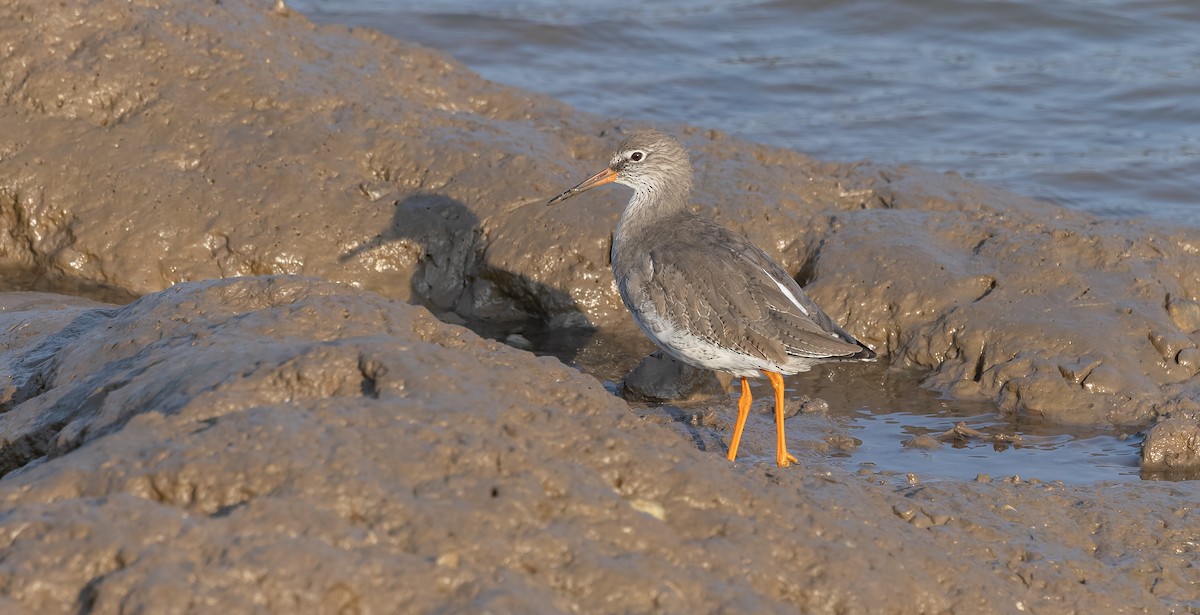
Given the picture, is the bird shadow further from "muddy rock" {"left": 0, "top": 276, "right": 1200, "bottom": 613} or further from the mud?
"muddy rock" {"left": 0, "top": 276, "right": 1200, "bottom": 613}

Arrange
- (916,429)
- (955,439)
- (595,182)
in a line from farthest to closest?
1. (595,182)
2. (916,429)
3. (955,439)

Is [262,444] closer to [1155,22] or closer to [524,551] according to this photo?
[524,551]

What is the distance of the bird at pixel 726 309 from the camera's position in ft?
19.7

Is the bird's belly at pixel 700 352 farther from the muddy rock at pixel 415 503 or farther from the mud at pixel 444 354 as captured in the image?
the muddy rock at pixel 415 503

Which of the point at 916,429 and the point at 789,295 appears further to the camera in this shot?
the point at 916,429

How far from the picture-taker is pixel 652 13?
1489 centimetres

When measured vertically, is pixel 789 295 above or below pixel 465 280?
above

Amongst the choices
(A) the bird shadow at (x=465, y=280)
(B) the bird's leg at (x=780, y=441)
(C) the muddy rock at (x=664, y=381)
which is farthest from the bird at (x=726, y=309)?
(A) the bird shadow at (x=465, y=280)

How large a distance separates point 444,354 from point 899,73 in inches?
407

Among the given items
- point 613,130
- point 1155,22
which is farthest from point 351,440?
point 1155,22

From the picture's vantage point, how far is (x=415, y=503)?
11.2ft

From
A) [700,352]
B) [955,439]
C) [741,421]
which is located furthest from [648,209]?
[955,439]

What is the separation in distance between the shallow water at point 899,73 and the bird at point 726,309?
4.17 meters

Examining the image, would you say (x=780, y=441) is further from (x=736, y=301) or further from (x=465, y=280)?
(x=465, y=280)
